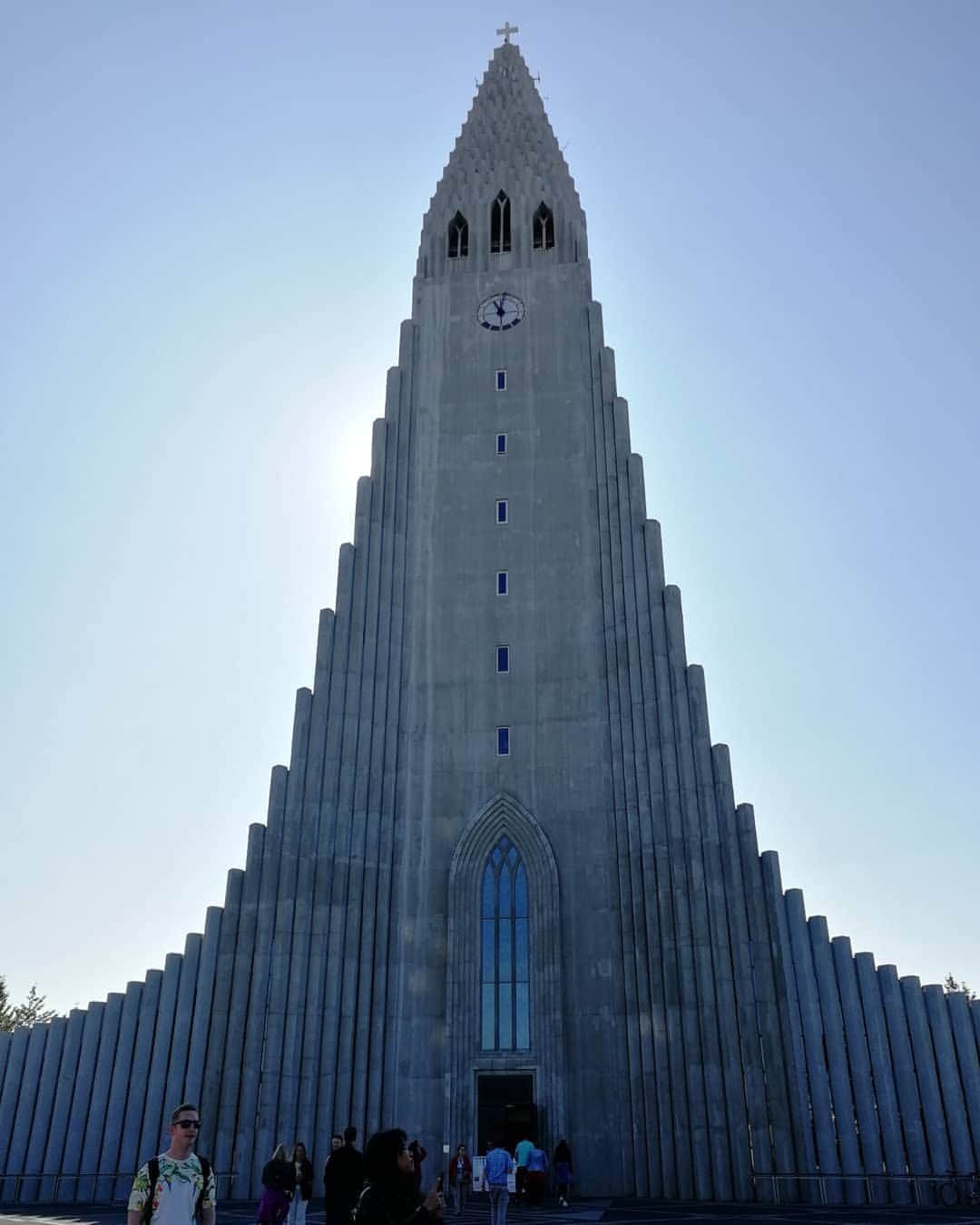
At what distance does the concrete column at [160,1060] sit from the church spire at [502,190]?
29908mm

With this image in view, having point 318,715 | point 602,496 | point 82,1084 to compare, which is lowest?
point 82,1084

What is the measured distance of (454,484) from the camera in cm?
3919

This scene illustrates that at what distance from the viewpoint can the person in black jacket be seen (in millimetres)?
15344

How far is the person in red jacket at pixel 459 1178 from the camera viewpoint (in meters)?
24.0

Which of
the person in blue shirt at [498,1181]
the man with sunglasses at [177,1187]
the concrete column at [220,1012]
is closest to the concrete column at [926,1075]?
the person in blue shirt at [498,1181]

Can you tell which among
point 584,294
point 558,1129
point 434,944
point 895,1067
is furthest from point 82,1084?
point 584,294

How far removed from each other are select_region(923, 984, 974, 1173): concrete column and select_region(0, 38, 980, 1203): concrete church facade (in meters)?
0.07

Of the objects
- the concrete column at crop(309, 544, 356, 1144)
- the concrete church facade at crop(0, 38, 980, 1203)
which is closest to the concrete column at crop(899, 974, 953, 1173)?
the concrete church facade at crop(0, 38, 980, 1203)

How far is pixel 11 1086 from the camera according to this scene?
30.6 m

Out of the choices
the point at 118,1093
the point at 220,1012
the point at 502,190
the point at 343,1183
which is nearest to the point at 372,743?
the point at 220,1012

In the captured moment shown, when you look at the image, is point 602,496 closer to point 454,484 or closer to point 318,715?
point 454,484

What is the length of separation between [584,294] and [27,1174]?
1426 inches

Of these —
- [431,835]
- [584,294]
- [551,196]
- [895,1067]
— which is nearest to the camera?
[895,1067]

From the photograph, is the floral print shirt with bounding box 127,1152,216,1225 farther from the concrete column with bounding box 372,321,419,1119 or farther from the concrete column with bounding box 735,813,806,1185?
the concrete column with bounding box 735,813,806,1185
